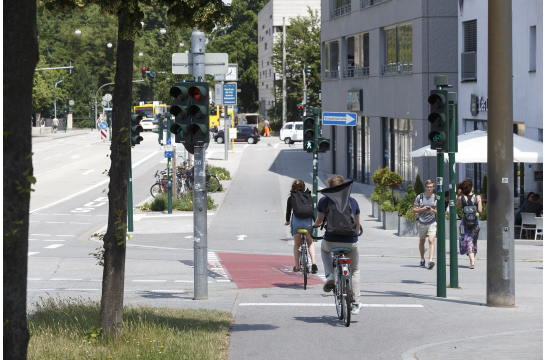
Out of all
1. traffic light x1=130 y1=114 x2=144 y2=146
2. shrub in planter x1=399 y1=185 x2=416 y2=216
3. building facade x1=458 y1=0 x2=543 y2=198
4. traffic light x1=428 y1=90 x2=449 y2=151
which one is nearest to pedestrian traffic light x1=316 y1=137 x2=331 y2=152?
shrub in planter x1=399 y1=185 x2=416 y2=216

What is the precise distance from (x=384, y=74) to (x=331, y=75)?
7.16 m

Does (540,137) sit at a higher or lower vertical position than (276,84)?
lower

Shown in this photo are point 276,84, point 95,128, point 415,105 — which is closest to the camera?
point 415,105

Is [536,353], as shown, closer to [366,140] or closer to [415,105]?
[415,105]

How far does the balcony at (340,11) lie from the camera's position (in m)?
33.0

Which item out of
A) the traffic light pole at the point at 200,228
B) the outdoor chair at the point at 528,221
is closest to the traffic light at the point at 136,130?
the traffic light pole at the point at 200,228

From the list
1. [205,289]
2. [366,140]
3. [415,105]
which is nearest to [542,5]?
[415,105]

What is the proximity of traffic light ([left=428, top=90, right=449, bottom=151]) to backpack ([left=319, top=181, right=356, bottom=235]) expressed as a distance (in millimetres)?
2205

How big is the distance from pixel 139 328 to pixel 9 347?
10.3ft

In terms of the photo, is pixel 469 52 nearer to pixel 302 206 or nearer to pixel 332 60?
pixel 332 60

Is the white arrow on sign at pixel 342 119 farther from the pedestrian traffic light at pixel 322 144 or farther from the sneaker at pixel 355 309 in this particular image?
the sneaker at pixel 355 309

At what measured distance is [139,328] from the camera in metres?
7.35

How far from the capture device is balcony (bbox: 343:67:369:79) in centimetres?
3144

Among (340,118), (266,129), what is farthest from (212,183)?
(266,129)
